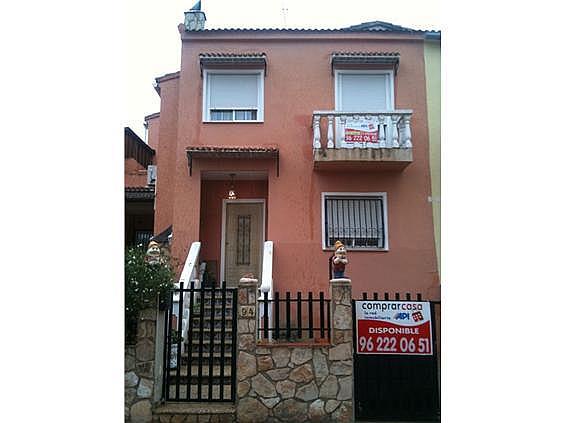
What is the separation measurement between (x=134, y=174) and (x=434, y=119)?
701cm

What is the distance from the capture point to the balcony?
28.0ft

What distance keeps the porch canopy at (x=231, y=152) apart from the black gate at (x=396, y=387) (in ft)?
14.7

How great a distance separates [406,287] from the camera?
28.5 ft

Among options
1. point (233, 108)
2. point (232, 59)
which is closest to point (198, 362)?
point (233, 108)

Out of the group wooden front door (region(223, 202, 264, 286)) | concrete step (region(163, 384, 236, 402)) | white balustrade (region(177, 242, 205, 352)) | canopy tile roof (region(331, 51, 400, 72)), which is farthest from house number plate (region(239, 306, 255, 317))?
canopy tile roof (region(331, 51, 400, 72))

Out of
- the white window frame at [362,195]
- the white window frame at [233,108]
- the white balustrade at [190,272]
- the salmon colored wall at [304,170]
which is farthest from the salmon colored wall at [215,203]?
the white window frame at [362,195]

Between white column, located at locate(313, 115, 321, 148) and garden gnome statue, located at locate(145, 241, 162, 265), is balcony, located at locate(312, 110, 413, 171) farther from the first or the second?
garden gnome statue, located at locate(145, 241, 162, 265)

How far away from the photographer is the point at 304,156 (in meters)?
9.15

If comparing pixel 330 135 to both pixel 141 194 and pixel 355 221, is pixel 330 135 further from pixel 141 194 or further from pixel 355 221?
pixel 141 194

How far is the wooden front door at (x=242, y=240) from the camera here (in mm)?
9523
